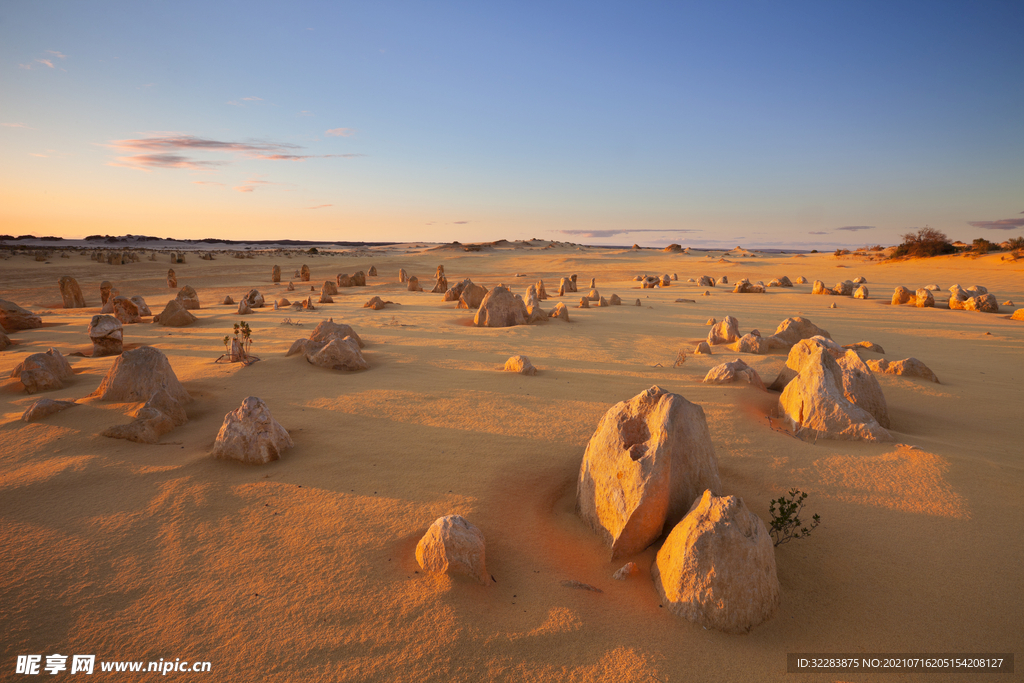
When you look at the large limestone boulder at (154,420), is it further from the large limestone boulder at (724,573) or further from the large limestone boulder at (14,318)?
the large limestone boulder at (14,318)

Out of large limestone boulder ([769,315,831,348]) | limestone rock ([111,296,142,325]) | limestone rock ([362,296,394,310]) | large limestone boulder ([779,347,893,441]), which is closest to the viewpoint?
large limestone boulder ([779,347,893,441])

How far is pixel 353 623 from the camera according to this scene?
2766mm

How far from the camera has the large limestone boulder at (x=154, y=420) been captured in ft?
15.5

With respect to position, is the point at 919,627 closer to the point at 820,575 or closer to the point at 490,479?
the point at 820,575

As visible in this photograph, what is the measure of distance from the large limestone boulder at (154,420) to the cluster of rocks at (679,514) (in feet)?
13.9

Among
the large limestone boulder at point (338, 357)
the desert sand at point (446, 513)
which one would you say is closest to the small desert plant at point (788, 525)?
the desert sand at point (446, 513)

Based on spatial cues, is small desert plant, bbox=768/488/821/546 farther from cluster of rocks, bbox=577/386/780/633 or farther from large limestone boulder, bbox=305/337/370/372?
large limestone boulder, bbox=305/337/370/372

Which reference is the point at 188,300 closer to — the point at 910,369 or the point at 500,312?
the point at 500,312

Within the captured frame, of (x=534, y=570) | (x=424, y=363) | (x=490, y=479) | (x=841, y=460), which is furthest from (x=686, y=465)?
(x=424, y=363)

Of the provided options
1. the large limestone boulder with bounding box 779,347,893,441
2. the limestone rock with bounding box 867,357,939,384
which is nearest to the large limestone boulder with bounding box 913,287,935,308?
the limestone rock with bounding box 867,357,939,384

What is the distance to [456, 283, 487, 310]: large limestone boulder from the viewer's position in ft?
50.3

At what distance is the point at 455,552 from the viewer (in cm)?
309

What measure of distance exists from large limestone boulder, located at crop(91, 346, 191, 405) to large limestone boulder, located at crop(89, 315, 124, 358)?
329 cm

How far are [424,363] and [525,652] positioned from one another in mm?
5878
